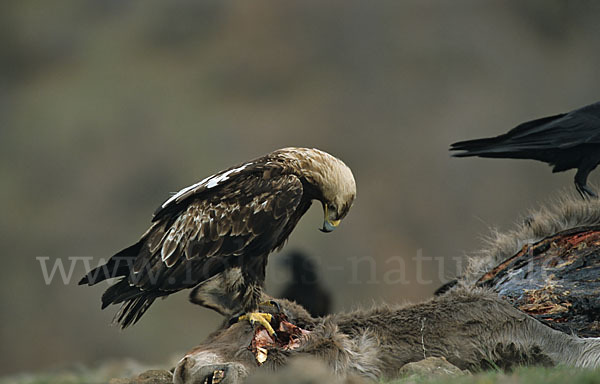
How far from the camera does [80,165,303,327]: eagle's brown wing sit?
3621 millimetres

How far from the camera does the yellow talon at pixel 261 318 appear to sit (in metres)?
3.26

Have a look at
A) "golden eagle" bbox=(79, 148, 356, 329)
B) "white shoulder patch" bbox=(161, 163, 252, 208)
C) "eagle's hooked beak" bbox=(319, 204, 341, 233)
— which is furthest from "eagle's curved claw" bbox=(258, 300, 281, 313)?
"white shoulder patch" bbox=(161, 163, 252, 208)

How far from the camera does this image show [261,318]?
330 centimetres

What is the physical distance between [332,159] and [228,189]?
1.97 ft

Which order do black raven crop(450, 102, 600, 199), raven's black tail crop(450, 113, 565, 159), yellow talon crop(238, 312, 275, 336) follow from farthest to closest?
raven's black tail crop(450, 113, 565, 159) < black raven crop(450, 102, 600, 199) < yellow talon crop(238, 312, 275, 336)

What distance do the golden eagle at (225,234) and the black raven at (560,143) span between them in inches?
40.1

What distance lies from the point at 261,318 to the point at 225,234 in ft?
1.98

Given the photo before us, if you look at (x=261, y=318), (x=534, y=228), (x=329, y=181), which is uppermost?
(x=329, y=181)

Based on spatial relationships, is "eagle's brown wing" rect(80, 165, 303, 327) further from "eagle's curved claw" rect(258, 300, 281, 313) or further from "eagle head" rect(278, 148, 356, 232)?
"eagle's curved claw" rect(258, 300, 281, 313)

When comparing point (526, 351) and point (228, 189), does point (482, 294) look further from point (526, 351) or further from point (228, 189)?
point (228, 189)

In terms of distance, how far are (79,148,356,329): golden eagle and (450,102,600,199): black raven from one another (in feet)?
3.34

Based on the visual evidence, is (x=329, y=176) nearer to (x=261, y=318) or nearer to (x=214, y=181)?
(x=214, y=181)

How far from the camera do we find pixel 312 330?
3.29 metres

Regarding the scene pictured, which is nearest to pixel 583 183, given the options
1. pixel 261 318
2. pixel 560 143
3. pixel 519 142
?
pixel 560 143
